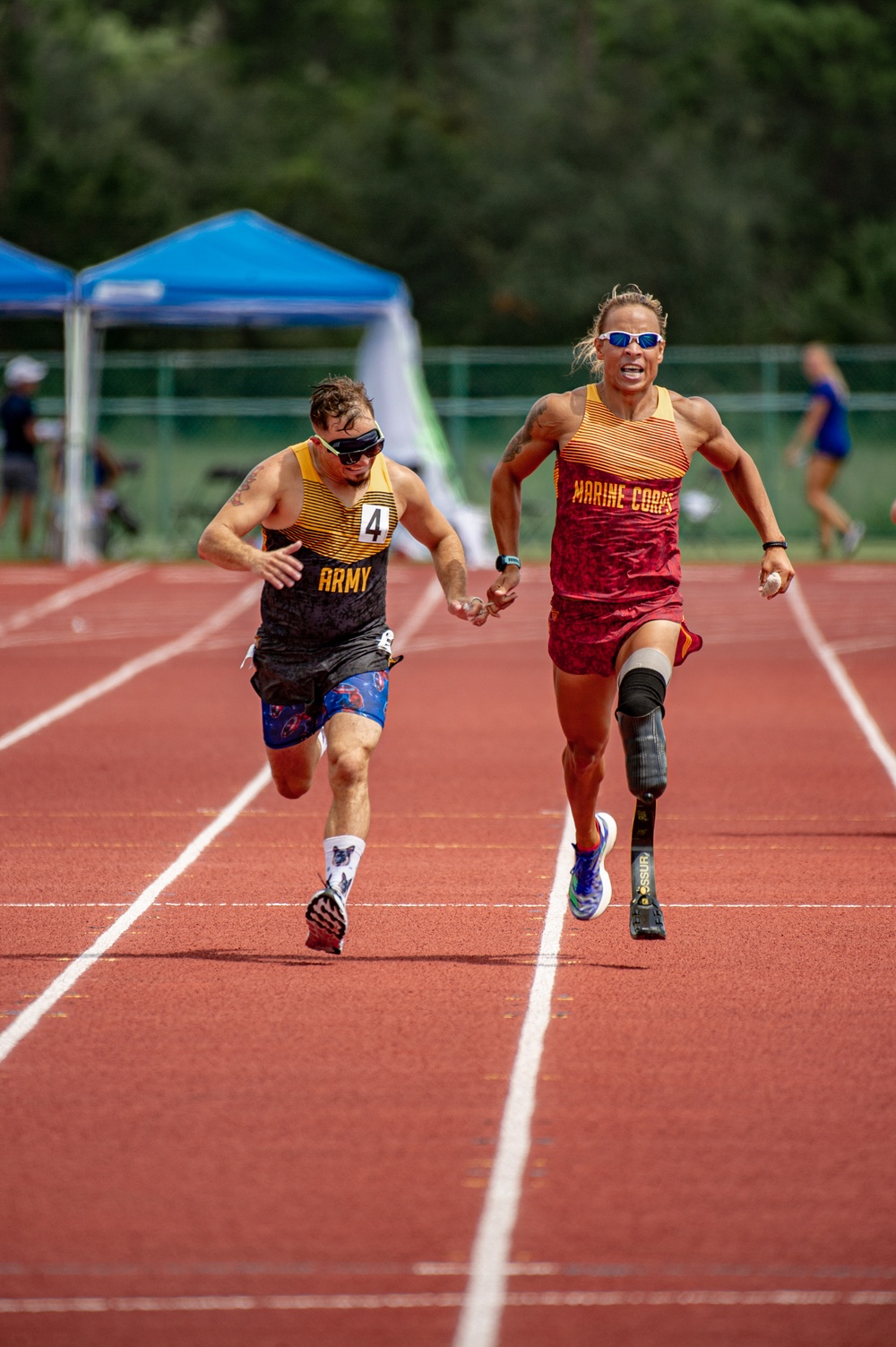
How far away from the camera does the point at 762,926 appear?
7242mm

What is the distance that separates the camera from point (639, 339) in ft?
22.1

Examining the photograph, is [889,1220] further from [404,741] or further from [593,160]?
[593,160]

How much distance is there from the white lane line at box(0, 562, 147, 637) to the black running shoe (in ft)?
38.8

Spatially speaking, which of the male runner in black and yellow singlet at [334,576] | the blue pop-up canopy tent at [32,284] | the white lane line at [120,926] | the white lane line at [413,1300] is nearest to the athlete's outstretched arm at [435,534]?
the male runner in black and yellow singlet at [334,576]

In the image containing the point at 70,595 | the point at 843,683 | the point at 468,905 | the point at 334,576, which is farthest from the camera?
the point at 70,595

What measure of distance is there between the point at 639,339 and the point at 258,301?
17.5 m

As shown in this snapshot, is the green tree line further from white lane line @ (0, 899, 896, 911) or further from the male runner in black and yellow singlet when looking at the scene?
the male runner in black and yellow singlet

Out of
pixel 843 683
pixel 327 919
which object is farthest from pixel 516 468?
pixel 843 683

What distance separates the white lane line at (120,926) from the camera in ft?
19.4

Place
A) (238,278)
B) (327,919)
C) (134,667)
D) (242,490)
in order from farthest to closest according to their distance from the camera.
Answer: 1. (238,278)
2. (134,667)
3. (242,490)
4. (327,919)

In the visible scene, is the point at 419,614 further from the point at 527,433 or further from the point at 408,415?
the point at 527,433

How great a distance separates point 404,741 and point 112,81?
42526mm

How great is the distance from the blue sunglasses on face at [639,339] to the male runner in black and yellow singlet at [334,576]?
0.83 meters

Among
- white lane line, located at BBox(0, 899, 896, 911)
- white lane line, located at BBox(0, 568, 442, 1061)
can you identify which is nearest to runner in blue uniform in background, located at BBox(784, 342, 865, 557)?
white lane line, located at BBox(0, 568, 442, 1061)
